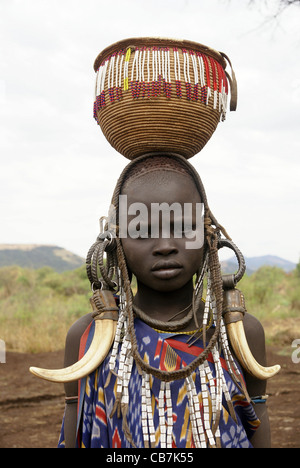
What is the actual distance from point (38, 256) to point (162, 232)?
68.7m

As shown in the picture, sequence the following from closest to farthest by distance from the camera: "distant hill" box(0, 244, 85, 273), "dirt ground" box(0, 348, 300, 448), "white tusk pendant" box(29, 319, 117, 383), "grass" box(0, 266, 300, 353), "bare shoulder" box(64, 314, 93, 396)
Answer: "white tusk pendant" box(29, 319, 117, 383) → "bare shoulder" box(64, 314, 93, 396) → "dirt ground" box(0, 348, 300, 448) → "grass" box(0, 266, 300, 353) → "distant hill" box(0, 244, 85, 273)

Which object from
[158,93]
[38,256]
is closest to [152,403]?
[158,93]

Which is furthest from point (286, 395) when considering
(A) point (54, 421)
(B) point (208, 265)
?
(B) point (208, 265)

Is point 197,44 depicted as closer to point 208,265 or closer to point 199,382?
point 208,265

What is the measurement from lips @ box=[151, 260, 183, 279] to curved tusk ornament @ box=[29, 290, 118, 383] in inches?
9.1

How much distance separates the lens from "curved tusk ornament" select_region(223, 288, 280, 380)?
1.92 metres

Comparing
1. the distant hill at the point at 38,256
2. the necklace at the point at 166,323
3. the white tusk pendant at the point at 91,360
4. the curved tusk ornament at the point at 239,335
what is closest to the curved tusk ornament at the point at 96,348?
the white tusk pendant at the point at 91,360

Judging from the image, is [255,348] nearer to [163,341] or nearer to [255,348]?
[255,348]

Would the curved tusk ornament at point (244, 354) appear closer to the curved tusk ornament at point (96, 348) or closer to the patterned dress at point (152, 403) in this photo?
the patterned dress at point (152, 403)

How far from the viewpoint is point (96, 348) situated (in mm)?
1875

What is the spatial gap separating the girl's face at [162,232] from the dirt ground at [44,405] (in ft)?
12.2

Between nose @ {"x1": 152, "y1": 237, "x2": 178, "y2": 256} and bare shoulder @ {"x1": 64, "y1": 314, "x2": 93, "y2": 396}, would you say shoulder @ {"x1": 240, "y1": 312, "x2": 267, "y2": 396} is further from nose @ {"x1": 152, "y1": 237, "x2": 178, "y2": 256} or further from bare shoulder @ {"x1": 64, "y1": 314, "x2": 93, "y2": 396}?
bare shoulder @ {"x1": 64, "y1": 314, "x2": 93, "y2": 396}

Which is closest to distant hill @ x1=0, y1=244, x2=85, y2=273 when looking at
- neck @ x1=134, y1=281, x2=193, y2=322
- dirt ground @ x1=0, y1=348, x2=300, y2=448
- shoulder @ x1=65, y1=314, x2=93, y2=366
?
dirt ground @ x1=0, y1=348, x2=300, y2=448

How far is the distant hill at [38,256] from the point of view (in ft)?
212
